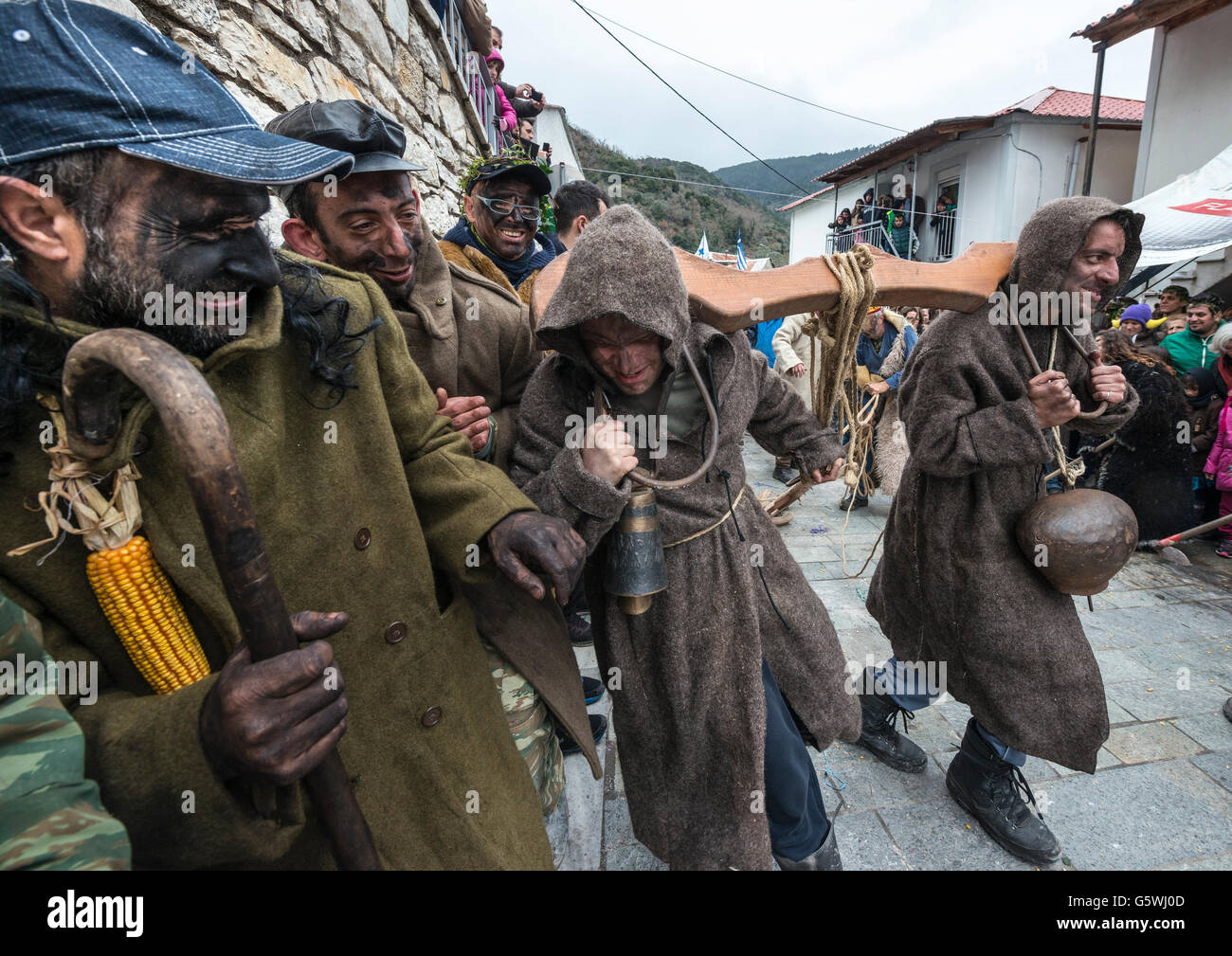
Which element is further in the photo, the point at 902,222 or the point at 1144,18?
the point at 902,222

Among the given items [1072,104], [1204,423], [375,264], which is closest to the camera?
[375,264]

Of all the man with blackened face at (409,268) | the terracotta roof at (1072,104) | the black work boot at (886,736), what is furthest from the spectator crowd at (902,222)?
the man with blackened face at (409,268)

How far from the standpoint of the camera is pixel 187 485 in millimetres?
844

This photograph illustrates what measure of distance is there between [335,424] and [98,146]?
1.84 feet

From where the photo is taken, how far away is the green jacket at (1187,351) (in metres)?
5.65

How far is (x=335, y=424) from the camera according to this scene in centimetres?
124

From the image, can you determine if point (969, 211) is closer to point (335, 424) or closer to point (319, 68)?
point (319, 68)

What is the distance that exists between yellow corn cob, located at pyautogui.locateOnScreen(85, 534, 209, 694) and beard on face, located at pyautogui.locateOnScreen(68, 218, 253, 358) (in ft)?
1.15

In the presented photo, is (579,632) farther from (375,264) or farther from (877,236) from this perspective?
(877,236)

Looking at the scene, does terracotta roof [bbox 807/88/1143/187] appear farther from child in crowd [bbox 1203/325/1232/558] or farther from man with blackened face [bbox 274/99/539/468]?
man with blackened face [bbox 274/99/539/468]

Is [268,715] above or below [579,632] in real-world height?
above

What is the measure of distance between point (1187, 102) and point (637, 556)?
1477 centimetres

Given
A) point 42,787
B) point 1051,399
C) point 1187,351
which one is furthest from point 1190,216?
point 42,787
